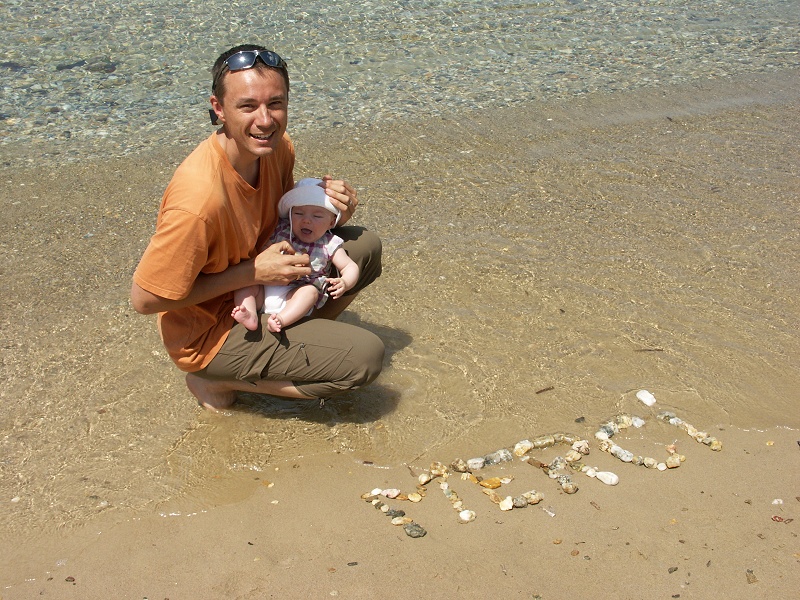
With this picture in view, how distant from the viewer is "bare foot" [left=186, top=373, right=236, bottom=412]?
11.6ft

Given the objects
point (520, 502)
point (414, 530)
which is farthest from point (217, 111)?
point (520, 502)

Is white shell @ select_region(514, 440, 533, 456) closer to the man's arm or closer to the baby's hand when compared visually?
the baby's hand

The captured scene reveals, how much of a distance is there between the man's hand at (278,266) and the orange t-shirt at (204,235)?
0.10 metres

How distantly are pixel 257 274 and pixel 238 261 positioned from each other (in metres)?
0.10

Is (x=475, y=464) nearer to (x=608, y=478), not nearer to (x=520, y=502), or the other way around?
(x=520, y=502)

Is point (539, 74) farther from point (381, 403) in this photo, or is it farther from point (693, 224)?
point (381, 403)

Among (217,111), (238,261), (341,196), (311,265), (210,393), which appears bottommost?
(210,393)

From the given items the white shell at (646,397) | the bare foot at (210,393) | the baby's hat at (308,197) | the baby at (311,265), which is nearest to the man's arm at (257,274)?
the baby at (311,265)

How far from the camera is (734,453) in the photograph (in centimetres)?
337

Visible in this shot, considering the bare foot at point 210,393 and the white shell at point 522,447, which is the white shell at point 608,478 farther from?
the bare foot at point 210,393

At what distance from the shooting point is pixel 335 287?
3.48m

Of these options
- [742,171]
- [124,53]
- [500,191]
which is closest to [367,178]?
[500,191]

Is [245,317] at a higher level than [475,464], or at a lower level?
higher

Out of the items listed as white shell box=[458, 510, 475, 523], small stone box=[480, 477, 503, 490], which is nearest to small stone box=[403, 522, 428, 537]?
white shell box=[458, 510, 475, 523]
